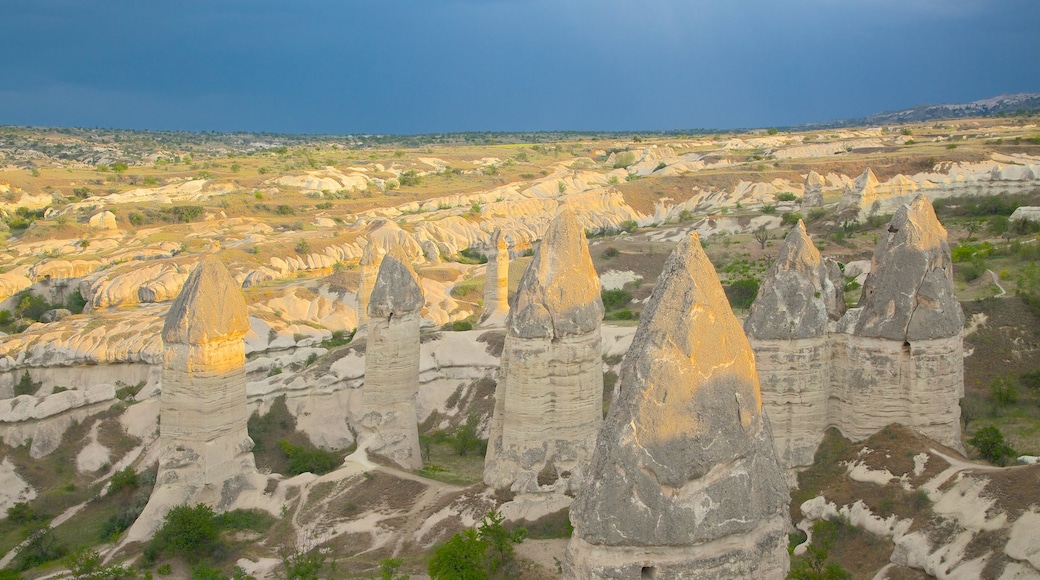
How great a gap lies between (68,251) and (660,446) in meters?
52.7

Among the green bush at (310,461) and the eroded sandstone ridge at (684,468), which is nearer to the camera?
the eroded sandstone ridge at (684,468)

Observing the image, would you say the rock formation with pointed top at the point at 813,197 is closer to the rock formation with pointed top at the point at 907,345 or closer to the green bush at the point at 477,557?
the rock formation with pointed top at the point at 907,345

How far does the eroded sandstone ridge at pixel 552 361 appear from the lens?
55.8 feet

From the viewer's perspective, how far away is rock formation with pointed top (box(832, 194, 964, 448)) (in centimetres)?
1565

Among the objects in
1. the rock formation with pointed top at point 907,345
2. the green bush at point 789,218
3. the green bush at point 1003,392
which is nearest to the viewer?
the rock formation with pointed top at point 907,345

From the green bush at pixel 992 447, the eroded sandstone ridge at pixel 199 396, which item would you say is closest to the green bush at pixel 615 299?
the eroded sandstone ridge at pixel 199 396

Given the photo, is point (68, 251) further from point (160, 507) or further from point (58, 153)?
point (58, 153)

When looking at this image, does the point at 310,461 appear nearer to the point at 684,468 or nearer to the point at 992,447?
Answer: the point at 992,447

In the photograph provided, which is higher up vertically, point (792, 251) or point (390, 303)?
point (792, 251)

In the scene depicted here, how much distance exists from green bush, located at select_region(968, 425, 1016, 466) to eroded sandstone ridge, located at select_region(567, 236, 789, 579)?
33.6ft

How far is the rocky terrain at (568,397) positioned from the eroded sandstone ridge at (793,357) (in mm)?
42

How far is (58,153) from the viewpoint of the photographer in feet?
355

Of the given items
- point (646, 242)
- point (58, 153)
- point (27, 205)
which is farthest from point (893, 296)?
point (58, 153)

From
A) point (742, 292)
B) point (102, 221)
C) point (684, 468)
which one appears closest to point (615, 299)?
point (742, 292)
